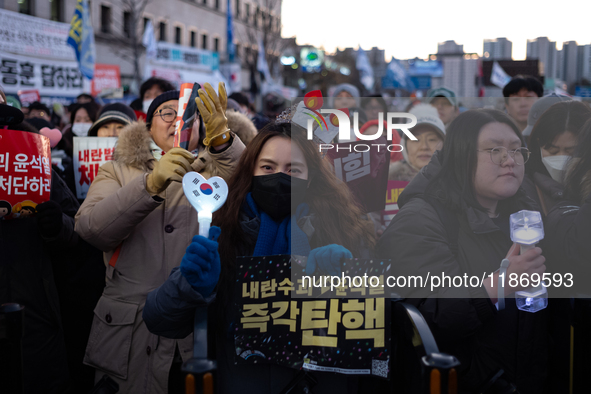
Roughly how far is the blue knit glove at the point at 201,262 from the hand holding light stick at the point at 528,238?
111cm

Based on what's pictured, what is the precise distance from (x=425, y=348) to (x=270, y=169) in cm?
88

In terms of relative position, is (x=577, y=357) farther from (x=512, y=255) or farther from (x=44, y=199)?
(x=44, y=199)

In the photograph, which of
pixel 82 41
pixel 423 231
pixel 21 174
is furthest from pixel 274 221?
pixel 82 41

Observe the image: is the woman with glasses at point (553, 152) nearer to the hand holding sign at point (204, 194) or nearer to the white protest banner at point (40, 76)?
the hand holding sign at point (204, 194)

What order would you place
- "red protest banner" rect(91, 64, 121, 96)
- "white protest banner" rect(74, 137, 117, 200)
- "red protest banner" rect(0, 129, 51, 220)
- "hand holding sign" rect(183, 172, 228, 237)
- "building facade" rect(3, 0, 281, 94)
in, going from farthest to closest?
"building facade" rect(3, 0, 281, 94)
"red protest banner" rect(91, 64, 121, 96)
"white protest banner" rect(74, 137, 117, 200)
"red protest banner" rect(0, 129, 51, 220)
"hand holding sign" rect(183, 172, 228, 237)

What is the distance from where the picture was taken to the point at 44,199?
93.8 inches

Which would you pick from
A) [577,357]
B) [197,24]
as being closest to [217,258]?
[577,357]

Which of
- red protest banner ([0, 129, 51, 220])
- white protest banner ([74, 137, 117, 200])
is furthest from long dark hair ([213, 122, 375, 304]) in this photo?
white protest banner ([74, 137, 117, 200])

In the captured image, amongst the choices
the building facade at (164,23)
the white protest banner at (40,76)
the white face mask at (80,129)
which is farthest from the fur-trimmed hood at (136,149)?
the building facade at (164,23)

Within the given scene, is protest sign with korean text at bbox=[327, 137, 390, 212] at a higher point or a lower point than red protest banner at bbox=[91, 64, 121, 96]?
lower

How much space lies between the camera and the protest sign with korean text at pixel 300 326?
1.71 meters

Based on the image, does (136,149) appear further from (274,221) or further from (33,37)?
(33,37)

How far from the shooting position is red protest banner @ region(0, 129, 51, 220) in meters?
2.21

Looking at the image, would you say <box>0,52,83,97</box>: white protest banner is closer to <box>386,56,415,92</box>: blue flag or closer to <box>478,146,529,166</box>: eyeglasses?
<box>478,146,529,166</box>: eyeglasses
